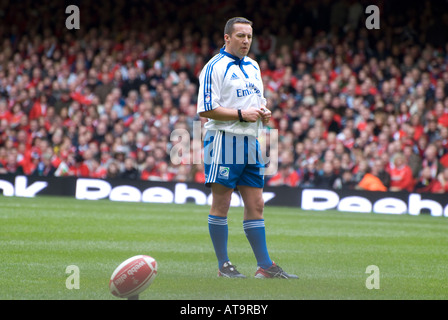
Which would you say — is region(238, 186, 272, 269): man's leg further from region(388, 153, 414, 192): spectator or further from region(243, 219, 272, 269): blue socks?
region(388, 153, 414, 192): spectator

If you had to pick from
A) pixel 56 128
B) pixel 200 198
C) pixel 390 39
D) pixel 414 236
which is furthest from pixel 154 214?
pixel 390 39

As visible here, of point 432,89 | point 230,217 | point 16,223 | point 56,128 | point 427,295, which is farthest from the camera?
point 56,128

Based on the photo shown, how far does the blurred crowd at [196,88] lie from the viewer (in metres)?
17.7

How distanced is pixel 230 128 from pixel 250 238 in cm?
106

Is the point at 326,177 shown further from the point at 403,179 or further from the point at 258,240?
the point at 258,240

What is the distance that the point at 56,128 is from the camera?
19.9 metres

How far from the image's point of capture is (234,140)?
7250mm

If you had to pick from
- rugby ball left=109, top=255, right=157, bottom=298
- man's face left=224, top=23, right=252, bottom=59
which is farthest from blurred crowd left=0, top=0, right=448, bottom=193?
rugby ball left=109, top=255, right=157, bottom=298

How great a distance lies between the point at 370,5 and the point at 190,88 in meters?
5.56

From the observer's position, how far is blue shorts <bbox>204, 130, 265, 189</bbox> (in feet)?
23.5

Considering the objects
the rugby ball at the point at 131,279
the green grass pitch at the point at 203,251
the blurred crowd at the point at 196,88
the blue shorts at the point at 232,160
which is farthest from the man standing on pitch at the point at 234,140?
Answer: the blurred crowd at the point at 196,88

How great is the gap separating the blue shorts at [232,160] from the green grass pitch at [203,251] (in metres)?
0.92
